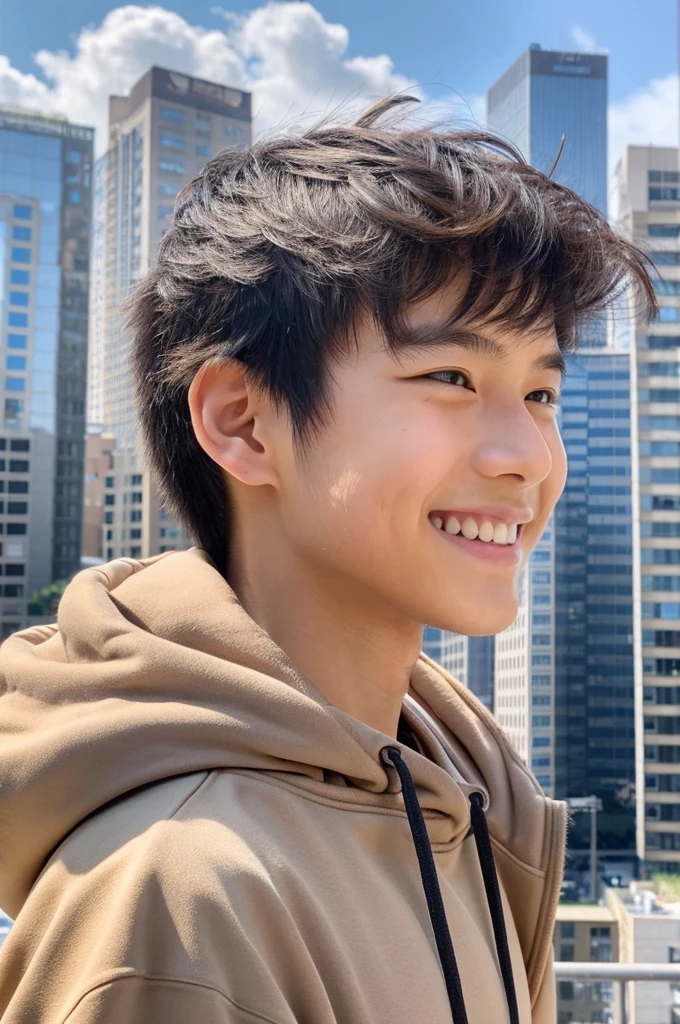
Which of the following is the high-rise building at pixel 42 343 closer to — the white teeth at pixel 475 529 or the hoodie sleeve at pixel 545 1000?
the hoodie sleeve at pixel 545 1000

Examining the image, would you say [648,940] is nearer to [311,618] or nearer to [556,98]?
[311,618]

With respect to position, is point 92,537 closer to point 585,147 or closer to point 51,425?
point 51,425

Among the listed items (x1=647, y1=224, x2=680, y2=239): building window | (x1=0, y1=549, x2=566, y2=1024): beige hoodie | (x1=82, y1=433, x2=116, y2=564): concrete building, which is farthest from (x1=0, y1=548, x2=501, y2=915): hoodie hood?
(x1=82, y1=433, x2=116, y2=564): concrete building

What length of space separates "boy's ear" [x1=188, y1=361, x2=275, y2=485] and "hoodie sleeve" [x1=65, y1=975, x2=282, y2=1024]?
28 cm

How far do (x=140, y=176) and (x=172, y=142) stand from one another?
0.48m

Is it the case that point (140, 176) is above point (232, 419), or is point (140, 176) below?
above

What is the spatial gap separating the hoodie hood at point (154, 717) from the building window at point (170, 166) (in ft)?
30.7

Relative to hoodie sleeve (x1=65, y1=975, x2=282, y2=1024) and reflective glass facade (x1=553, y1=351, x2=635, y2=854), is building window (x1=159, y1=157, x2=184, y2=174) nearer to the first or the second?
reflective glass facade (x1=553, y1=351, x2=635, y2=854)

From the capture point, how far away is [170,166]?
9188 mm

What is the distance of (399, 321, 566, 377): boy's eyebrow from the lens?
0.51 meters

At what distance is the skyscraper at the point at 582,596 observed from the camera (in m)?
4.18

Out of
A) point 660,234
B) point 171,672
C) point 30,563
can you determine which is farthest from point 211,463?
point 30,563

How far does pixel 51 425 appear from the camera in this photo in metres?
10.8

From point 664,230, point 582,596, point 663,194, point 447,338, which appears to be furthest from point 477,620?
point 663,194
